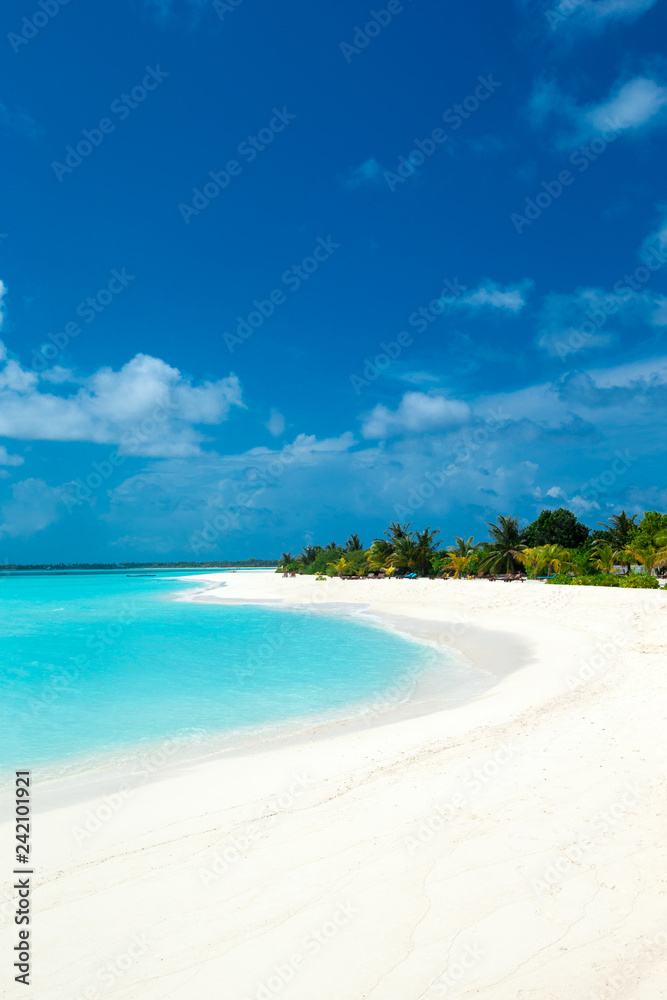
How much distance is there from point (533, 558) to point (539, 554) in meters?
1.49

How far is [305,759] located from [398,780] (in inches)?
77.8

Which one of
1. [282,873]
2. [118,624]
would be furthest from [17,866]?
[118,624]

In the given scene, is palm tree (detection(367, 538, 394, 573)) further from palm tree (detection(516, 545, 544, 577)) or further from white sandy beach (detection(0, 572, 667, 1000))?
white sandy beach (detection(0, 572, 667, 1000))

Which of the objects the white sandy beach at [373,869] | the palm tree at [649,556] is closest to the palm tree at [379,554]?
the palm tree at [649,556]

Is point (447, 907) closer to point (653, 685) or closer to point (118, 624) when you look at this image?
point (653, 685)

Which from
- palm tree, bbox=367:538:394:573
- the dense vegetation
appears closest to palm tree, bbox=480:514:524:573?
the dense vegetation

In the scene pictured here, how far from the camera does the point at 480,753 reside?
26.2ft

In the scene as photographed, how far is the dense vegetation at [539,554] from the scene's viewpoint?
4378 centimetres

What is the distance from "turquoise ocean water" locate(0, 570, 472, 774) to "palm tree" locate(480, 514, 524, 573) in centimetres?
2700

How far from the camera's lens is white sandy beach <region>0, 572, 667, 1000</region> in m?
3.66

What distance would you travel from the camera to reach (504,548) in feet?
185
